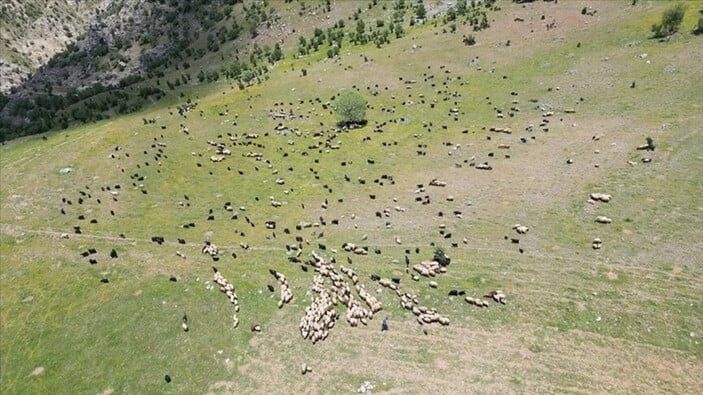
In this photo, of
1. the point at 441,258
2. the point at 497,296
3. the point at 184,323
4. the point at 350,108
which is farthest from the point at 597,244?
the point at 350,108

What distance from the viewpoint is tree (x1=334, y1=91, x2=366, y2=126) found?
64.6 m

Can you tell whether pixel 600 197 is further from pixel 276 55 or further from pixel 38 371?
pixel 276 55

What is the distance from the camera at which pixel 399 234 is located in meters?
41.8

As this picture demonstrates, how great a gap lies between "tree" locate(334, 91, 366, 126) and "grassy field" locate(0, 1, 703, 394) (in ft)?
9.49

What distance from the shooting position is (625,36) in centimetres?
7669

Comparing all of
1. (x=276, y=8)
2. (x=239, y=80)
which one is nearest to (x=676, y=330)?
(x=239, y=80)

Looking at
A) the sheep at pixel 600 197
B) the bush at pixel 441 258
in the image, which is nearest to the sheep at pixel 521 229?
the bush at pixel 441 258

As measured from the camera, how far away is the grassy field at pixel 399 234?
29656 millimetres

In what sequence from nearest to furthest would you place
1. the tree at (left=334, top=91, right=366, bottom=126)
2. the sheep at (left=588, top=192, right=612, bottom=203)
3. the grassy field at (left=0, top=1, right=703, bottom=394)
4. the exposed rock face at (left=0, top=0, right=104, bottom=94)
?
1. the grassy field at (left=0, top=1, right=703, bottom=394)
2. the sheep at (left=588, top=192, right=612, bottom=203)
3. the tree at (left=334, top=91, right=366, bottom=126)
4. the exposed rock face at (left=0, top=0, right=104, bottom=94)

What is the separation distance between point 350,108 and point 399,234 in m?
27.7

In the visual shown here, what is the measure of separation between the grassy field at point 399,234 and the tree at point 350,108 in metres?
2.89

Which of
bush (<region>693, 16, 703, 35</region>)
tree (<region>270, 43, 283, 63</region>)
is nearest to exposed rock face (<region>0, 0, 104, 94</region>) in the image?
tree (<region>270, 43, 283, 63</region>)

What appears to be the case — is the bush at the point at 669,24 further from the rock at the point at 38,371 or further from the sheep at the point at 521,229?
the rock at the point at 38,371

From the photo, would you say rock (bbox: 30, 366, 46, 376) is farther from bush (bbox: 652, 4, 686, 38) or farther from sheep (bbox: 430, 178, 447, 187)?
bush (bbox: 652, 4, 686, 38)
